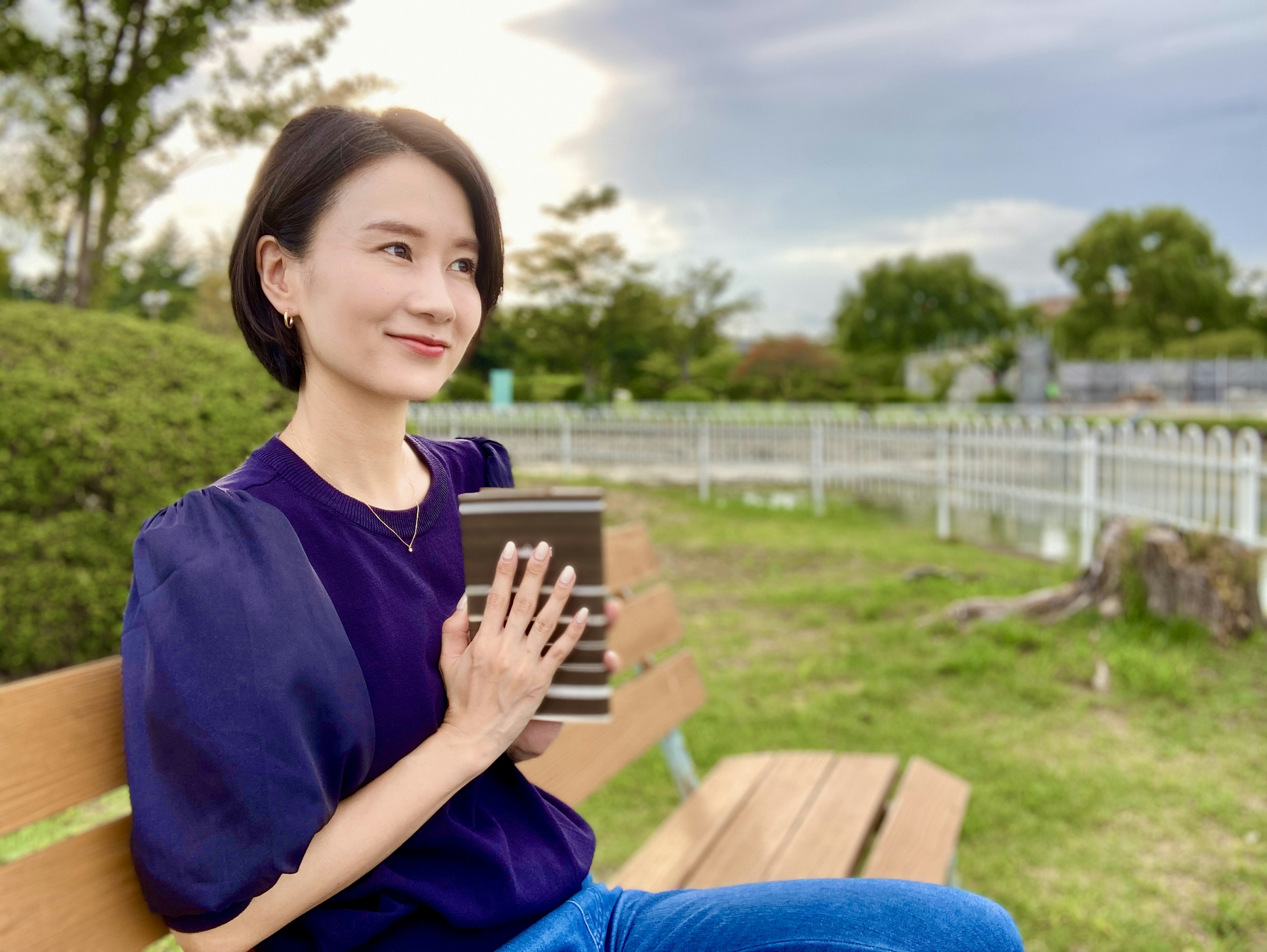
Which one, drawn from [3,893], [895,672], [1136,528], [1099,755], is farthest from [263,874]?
[1136,528]

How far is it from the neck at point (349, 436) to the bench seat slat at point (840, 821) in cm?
118

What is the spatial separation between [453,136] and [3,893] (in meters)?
0.90

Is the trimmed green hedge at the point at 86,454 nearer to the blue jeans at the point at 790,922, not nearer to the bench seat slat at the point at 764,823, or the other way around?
the bench seat slat at the point at 764,823

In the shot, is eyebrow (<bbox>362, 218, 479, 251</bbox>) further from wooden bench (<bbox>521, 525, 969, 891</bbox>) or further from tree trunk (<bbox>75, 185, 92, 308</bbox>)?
tree trunk (<bbox>75, 185, 92, 308</bbox>)

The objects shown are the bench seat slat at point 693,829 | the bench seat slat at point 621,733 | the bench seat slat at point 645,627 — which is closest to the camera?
the bench seat slat at point 621,733

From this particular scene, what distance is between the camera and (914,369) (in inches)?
2231

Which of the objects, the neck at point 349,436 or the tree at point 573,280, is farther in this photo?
the tree at point 573,280

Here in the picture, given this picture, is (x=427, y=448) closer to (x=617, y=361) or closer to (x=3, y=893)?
(x=3, y=893)

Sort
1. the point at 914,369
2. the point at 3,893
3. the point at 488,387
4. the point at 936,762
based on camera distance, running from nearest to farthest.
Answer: the point at 3,893 → the point at 936,762 → the point at 488,387 → the point at 914,369

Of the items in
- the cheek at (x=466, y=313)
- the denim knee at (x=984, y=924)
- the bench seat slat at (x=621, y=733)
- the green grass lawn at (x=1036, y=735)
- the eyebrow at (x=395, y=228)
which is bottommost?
the green grass lawn at (x=1036, y=735)

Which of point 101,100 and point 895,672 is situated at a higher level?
point 101,100

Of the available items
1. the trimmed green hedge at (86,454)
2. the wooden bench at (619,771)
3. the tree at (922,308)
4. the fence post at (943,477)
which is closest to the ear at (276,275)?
the wooden bench at (619,771)

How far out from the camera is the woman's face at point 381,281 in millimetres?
1030

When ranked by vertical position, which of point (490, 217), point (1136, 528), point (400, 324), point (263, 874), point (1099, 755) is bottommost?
point (1099, 755)
